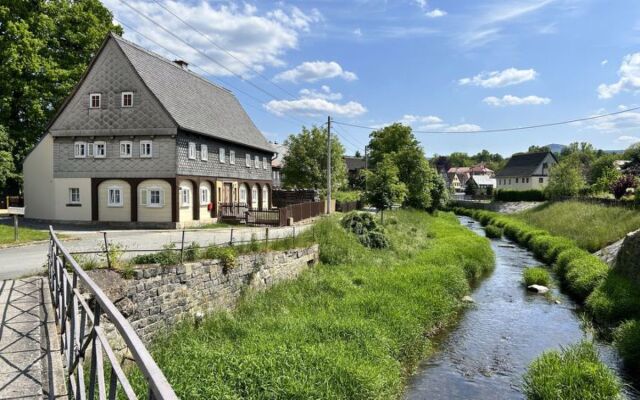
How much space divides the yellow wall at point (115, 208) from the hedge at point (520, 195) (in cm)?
4862

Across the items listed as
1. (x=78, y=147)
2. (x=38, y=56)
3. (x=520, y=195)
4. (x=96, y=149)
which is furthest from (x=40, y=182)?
(x=520, y=195)

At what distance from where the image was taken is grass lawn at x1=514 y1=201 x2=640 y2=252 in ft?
77.4

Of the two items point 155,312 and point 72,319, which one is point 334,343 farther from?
point 72,319

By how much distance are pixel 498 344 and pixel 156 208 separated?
803 inches

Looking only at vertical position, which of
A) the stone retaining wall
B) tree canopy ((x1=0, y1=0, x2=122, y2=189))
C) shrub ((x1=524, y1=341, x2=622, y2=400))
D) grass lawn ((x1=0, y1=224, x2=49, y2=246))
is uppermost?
tree canopy ((x1=0, y1=0, x2=122, y2=189))

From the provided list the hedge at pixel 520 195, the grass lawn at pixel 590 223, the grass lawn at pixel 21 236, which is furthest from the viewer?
the hedge at pixel 520 195

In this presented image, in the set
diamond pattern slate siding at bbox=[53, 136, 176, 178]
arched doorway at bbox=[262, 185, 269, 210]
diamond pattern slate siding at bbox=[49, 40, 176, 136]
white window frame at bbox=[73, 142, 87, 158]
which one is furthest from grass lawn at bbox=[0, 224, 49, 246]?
arched doorway at bbox=[262, 185, 269, 210]

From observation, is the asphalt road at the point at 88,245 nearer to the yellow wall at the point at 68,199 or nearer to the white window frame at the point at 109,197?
the white window frame at the point at 109,197

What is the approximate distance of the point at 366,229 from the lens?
2400 centimetres

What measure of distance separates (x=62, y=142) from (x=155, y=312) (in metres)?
21.4

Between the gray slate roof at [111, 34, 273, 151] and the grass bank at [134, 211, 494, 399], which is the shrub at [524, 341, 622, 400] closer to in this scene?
the grass bank at [134, 211, 494, 399]

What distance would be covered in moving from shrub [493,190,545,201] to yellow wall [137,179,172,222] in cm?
4723

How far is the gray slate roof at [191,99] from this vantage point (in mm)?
27062

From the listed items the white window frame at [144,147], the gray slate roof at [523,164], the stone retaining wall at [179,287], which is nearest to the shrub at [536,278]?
the stone retaining wall at [179,287]
